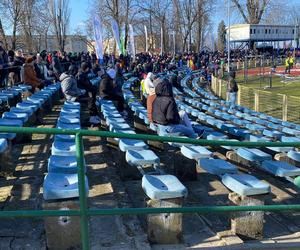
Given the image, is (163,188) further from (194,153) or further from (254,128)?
(254,128)

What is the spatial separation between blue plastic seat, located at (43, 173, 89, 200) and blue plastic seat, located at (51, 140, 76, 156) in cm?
75

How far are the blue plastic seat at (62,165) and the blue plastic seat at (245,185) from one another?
1.59 m

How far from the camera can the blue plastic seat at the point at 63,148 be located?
187 inches

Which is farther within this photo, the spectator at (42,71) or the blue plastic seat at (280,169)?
the spectator at (42,71)

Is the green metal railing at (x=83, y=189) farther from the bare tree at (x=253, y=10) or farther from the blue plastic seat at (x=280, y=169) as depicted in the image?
the bare tree at (x=253, y=10)

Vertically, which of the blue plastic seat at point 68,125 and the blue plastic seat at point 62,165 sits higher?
the blue plastic seat at point 68,125

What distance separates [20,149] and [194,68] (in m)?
30.3

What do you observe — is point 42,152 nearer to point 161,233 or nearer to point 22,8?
point 161,233

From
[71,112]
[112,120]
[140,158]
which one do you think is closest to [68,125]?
[112,120]

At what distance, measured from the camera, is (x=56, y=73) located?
602 inches

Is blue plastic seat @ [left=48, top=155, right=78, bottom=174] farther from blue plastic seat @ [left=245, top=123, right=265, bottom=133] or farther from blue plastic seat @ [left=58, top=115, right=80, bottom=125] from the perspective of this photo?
blue plastic seat @ [left=245, top=123, right=265, bottom=133]

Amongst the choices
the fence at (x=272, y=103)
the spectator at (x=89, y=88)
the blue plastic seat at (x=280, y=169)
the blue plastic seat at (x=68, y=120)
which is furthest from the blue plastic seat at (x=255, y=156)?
the fence at (x=272, y=103)

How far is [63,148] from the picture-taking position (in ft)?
16.3

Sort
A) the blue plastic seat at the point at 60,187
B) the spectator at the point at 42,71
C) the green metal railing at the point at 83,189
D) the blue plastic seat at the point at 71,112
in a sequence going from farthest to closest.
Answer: the spectator at the point at 42,71
the blue plastic seat at the point at 71,112
the blue plastic seat at the point at 60,187
the green metal railing at the point at 83,189
